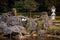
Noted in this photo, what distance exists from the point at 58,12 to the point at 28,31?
1224 centimetres

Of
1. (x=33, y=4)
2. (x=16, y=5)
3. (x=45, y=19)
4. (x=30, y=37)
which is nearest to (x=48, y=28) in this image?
(x=45, y=19)

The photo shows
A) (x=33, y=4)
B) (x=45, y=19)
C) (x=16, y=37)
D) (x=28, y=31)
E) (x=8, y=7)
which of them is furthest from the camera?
(x=8, y=7)

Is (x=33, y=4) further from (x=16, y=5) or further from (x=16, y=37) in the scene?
(x=16, y=37)

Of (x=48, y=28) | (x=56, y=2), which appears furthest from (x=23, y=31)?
(x=56, y=2)

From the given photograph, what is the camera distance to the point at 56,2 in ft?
94.4

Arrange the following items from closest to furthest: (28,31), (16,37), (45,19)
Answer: (16,37) → (28,31) → (45,19)

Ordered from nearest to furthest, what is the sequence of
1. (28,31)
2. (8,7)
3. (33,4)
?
(28,31)
(33,4)
(8,7)

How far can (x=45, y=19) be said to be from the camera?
729 inches

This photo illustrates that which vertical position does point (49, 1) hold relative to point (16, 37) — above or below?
above

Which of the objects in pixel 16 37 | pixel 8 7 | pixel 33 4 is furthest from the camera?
pixel 8 7

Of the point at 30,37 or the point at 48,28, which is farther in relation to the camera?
the point at 48,28

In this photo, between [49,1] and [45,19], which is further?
[49,1]

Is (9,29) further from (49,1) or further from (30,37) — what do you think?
(49,1)

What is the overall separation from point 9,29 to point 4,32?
1.61ft
